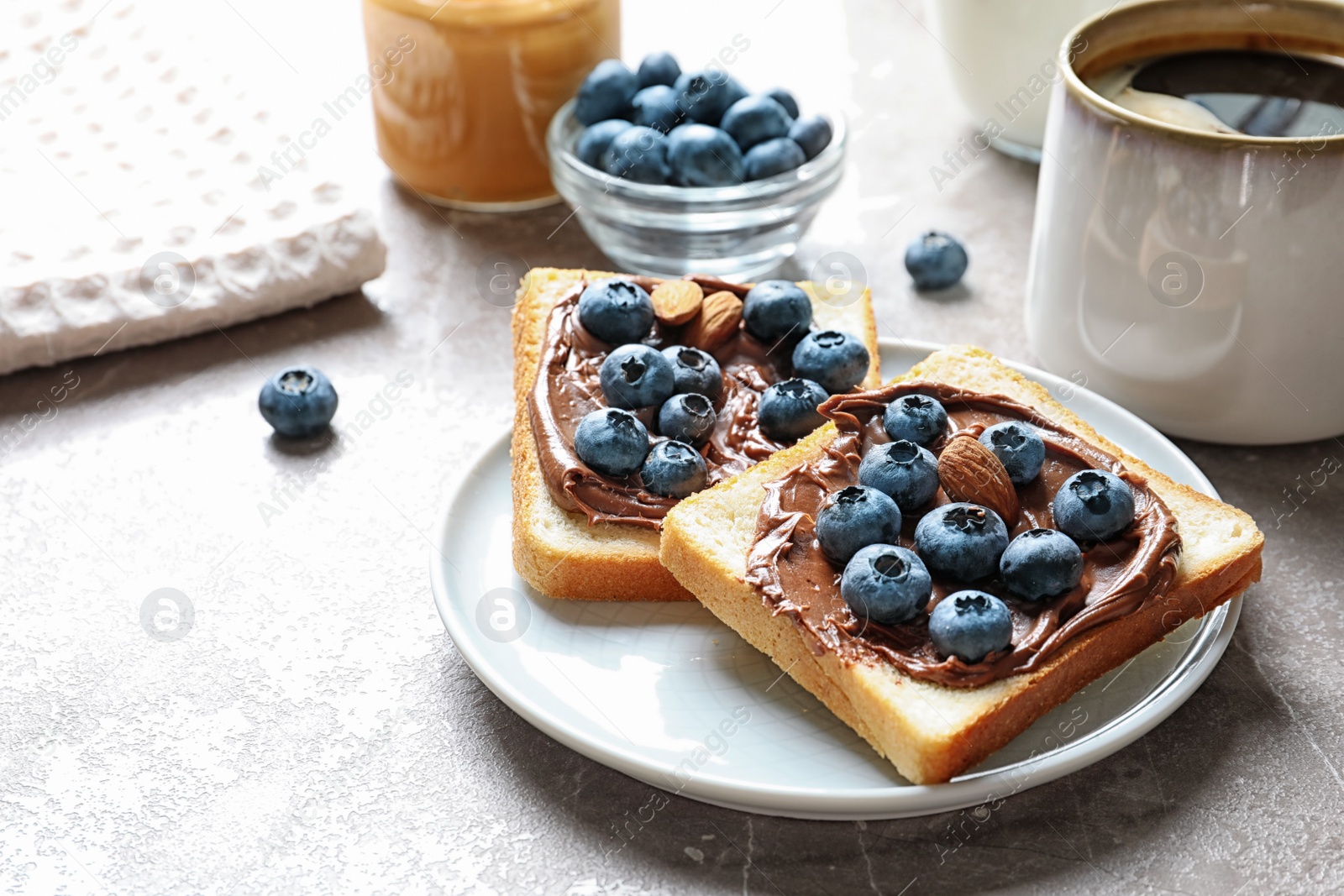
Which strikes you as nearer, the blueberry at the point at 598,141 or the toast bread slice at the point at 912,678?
the toast bread slice at the point at 912,678

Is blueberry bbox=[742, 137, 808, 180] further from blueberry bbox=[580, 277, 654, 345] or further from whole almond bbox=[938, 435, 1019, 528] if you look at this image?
whole almond bbox=[938, 435, 1019, 528]

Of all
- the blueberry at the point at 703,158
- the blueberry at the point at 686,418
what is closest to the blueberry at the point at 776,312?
the blueberry at the point at 686,418

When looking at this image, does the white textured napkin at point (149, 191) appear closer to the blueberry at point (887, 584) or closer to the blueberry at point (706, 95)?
the blueberry at point (706, 95)

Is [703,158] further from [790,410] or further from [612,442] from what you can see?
[612,442]

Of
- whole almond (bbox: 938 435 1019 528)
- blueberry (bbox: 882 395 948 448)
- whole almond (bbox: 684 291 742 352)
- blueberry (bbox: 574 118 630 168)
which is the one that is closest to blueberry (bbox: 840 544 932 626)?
whole almond (bbox: 938 435 1019 528)

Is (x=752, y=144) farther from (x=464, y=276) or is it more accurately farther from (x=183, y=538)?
(x=183, y=538)

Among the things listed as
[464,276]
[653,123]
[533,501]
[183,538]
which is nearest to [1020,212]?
[653,123]
